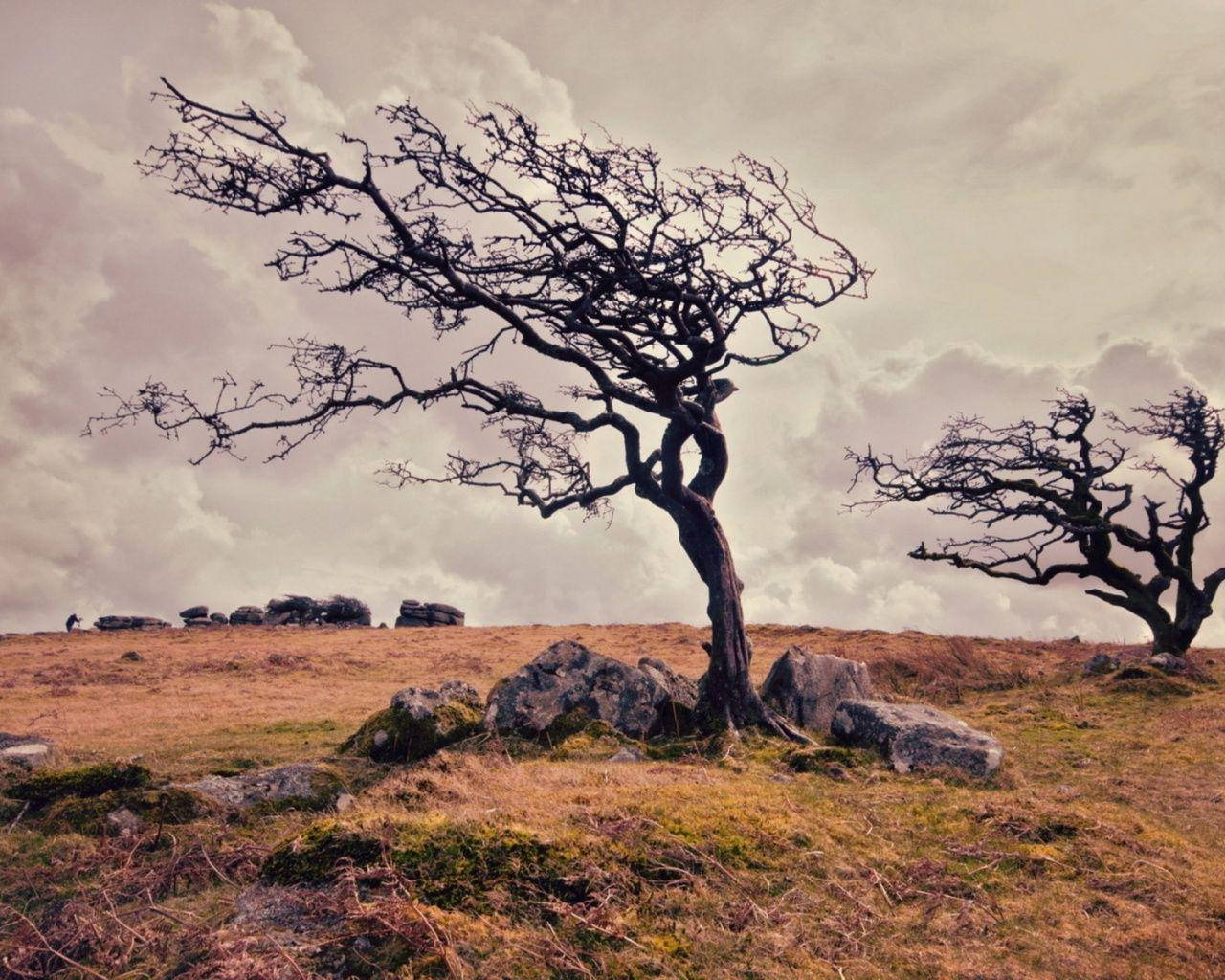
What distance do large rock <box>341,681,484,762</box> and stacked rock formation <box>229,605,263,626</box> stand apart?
49534 millimetres

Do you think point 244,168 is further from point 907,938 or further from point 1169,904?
point 1169,904

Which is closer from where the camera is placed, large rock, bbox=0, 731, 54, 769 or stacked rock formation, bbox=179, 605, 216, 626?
large rock, bbox=0, 731, 54, 769

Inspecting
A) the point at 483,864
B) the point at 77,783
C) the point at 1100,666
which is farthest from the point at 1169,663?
the point at 77,783

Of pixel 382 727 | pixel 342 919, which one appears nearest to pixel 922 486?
pixel 382 727

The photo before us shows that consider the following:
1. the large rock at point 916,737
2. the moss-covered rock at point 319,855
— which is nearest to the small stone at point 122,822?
the moss-covered rock at point 319,855

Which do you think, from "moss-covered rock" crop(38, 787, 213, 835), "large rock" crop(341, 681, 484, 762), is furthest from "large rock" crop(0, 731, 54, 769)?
"large rock" crop(341, 681, 484, 762)

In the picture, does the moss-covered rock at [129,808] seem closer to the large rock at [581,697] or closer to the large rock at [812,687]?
the large rock at [581,697]

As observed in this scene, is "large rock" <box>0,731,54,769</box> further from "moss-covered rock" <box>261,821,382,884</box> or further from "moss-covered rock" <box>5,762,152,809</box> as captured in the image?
"moss-covered rock" <box>261,821,382,884</box>

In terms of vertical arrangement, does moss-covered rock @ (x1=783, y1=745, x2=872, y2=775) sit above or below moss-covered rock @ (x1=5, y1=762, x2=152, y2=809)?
above

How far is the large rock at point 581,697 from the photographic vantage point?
1312 centimetres

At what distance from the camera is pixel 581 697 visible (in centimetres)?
1373

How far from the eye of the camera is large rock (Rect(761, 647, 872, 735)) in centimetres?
1520

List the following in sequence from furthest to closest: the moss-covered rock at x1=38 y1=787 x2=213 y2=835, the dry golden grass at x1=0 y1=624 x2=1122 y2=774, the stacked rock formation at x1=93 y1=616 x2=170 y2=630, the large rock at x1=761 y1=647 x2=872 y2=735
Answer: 1. the stacked rock formation at x1=93 y1=616 x2=170 y2=630
2. the dry golden grass at x1=0 y1=624 x2=1122 y2=774
3. the large rock at x1=761 y1=647 x2=872 y2=735
4. the moss-covered rock at x1=38 y1=787 x2=213 y2=835

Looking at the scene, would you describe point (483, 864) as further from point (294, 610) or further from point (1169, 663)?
point (294, 610)
